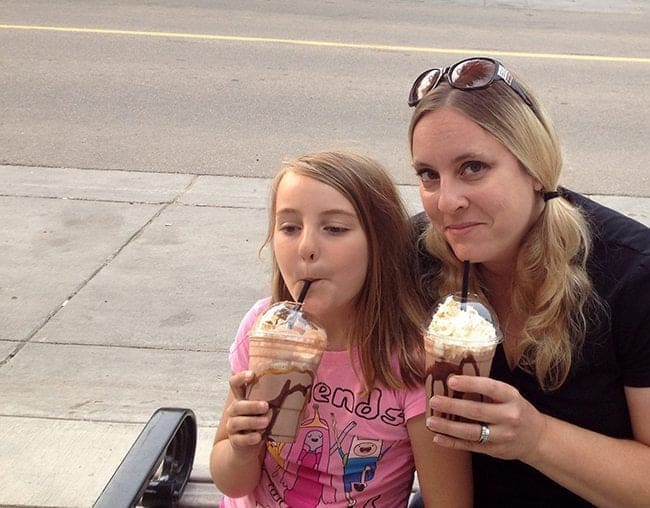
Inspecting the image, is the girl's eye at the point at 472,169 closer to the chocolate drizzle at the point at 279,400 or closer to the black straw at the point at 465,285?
the black straw at the point at 465,285

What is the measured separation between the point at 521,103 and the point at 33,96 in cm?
803

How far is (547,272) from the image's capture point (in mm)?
2062

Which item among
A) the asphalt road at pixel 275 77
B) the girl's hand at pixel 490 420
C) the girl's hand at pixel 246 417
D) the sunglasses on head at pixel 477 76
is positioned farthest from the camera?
the asphalt road at pixel 275 77

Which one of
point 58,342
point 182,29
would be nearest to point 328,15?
point 182,29

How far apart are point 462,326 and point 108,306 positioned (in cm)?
363

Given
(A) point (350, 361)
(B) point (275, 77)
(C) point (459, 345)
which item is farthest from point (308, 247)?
(B) point (275, 77)

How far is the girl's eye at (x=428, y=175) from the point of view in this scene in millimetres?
2080

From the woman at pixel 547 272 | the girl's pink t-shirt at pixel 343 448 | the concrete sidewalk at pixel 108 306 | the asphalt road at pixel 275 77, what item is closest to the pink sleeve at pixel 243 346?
the girl's pink t-shirt at pixel 343 448

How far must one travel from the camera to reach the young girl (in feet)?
7.09

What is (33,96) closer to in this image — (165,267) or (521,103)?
(165,267)

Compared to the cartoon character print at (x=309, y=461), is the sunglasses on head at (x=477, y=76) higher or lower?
higher

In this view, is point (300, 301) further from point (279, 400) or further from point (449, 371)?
point (449, 371)

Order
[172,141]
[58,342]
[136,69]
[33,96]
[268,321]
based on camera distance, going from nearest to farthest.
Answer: [268,321] → [58,342] → [172,141] → [33,96] → [136,69]

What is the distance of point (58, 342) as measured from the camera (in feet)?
16.0
